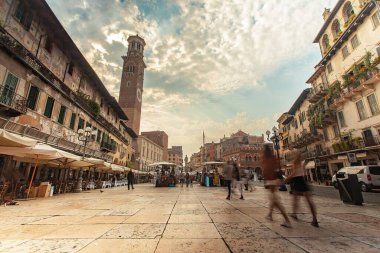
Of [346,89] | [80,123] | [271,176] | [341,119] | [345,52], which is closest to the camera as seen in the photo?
[271,176]

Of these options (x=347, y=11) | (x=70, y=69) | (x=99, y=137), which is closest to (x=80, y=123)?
(x=70, y=69)

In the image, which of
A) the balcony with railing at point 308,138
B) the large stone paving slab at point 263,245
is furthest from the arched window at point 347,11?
the large stone paving slab at point 263,245

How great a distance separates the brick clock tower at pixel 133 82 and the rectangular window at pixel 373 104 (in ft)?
142

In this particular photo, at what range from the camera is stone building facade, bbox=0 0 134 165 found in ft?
33.2

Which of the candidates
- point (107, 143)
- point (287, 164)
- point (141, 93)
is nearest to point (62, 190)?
point (107, 143)

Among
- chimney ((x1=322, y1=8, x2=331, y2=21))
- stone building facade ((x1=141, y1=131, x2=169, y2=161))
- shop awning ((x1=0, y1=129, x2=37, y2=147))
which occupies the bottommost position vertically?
shop awning ((x1=0, y1=129, x2=37, y2=147))

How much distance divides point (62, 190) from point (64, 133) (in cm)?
459

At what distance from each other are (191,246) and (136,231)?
1.33 m

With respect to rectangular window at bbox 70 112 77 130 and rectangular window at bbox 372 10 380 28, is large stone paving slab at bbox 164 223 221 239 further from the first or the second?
rectangular window at bbox 372 10 380 28

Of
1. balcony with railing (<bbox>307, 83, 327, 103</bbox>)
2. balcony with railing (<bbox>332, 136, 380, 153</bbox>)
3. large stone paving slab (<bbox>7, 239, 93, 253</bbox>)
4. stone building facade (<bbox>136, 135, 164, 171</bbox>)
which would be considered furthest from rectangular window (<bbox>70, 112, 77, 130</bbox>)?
stone building facade (<bbox>136, 135, 164, 171</bbox>)

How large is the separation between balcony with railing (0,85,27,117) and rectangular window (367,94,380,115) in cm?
2721

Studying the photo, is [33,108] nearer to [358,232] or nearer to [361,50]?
[358,232]

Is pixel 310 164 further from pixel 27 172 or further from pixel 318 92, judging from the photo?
pixel 27 172

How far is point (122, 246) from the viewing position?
9.11 feet
